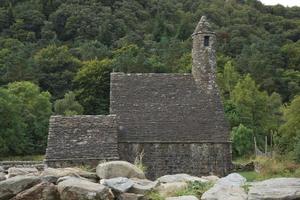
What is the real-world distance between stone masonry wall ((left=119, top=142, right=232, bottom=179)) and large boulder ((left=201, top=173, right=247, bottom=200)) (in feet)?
53.0

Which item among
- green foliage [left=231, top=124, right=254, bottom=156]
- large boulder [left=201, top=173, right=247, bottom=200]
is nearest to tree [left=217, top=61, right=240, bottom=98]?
green foliage [left=231, top=124, right=254, bottom=156]

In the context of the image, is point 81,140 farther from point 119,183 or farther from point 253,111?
point 253,111

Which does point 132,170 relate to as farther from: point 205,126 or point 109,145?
point 205,126

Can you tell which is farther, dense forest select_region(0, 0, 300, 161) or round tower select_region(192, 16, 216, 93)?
dense forest select_region(0, 0, 300, 161)

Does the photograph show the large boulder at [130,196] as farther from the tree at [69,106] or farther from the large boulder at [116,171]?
the tree at [69,106]

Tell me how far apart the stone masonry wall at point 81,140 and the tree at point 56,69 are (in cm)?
4155

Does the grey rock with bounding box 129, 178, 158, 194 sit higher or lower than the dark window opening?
lower

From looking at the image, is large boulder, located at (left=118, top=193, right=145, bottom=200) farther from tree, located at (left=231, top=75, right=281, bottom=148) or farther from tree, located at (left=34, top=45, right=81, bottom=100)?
tree, located at (left=34, top=45, right=81, bottom=100)

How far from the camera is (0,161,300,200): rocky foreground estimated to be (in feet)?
36.3

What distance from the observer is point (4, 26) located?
95.9 metres

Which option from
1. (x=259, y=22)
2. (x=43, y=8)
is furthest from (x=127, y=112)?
(x=259, y=22)

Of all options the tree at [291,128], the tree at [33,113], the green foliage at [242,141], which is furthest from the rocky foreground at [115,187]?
the tree at [33,113]

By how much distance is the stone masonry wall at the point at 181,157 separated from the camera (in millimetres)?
28141

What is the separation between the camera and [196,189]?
12.1m
